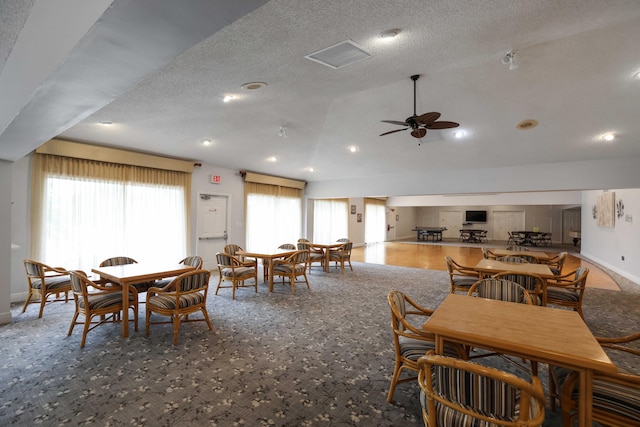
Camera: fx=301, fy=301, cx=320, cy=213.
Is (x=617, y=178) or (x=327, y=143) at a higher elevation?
(x=327, y=143)

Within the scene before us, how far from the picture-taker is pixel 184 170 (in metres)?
6.70

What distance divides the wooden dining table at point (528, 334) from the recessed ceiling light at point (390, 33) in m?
2.34

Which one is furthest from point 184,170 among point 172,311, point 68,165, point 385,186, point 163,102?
point 385,186

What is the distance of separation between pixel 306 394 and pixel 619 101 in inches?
226

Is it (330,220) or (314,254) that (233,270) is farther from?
(330,220)

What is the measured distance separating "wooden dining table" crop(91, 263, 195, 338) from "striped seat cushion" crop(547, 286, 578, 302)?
4.80m

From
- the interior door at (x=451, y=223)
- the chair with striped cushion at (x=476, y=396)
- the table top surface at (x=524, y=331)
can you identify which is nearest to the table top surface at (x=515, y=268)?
the table top surface at (x=524, y=331)

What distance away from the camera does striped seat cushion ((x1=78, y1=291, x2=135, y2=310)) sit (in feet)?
11.0

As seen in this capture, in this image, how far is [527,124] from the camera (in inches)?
207

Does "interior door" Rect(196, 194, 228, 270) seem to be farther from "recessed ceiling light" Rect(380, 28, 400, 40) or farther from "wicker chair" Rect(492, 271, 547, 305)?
"wicker chair" Rect(492, 271, 547, 305)

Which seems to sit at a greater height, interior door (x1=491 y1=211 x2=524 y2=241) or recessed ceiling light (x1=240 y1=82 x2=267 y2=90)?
recessed ceiling light (x1=240 y1=82 x2=267 y2=90)

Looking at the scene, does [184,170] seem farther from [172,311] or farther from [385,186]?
[385,186]

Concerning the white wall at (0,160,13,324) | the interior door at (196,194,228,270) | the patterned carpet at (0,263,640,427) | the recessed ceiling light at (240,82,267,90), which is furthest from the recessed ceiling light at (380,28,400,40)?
the interior door at (196,194,228,270)

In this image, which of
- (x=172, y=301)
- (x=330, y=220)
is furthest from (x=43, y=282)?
(x=330, y=220)
